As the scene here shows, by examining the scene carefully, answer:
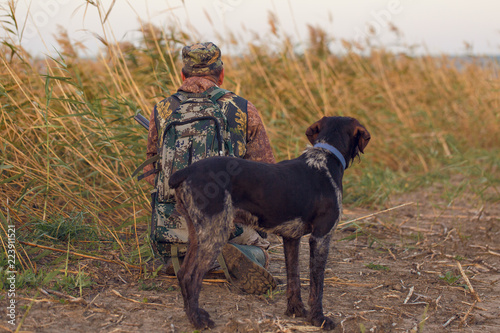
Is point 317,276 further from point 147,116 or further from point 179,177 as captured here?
point 147,116

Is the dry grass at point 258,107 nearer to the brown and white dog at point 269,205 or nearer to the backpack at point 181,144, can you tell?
the backpack at point 181,144

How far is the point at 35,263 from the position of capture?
3.46 metres

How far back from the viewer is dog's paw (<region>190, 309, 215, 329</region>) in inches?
110

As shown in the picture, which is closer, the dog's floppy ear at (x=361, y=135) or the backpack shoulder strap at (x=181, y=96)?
the dog's floppy ear at (x=361, y=135)

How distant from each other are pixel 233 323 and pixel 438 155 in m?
5.94

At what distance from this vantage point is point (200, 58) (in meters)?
3.35

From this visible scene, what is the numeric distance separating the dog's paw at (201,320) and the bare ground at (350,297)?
6cm

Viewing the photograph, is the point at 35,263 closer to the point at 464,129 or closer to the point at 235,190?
the point at 235,190

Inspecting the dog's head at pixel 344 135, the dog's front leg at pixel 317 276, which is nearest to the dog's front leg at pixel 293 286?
the dog's front leg at pixel 317 276

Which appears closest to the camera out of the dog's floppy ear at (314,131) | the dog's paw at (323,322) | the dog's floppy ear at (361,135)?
the dog's paw at (323,322)

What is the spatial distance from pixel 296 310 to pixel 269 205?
0.75m

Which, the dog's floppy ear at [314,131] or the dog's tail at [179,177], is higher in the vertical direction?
the dog's floppy ear at [314,131]

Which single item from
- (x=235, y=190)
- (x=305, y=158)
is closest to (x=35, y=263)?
(x=235, y=190)

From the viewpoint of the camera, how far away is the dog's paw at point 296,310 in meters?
3.03
